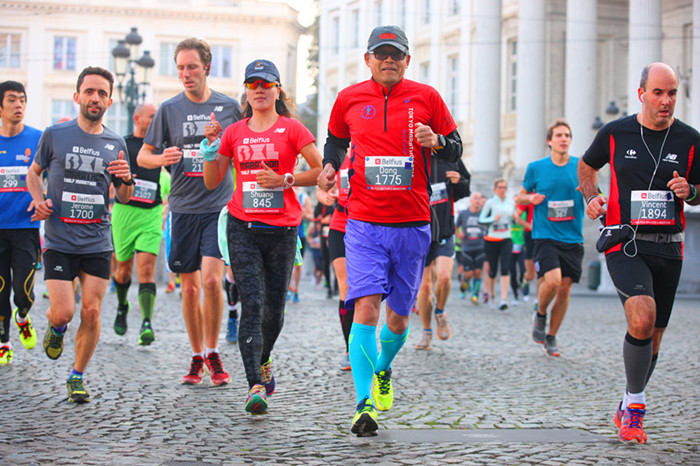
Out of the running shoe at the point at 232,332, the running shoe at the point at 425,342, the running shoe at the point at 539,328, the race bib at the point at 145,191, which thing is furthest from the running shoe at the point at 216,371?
the running shoe at the point at 539,328

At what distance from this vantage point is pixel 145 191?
10094 millimetres

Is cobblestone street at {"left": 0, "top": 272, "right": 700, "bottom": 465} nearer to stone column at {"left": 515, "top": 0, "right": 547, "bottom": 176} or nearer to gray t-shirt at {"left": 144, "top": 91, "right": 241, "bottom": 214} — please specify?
gray t-shirt at {"left": 144, "top": 91, "right": 241, "bottom": 214}

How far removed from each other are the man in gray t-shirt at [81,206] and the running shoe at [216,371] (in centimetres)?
92

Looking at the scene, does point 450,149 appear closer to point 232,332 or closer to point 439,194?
point 439,194

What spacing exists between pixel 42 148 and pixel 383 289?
2.75 meters

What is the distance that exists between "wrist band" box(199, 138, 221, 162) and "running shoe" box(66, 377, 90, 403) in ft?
5.35

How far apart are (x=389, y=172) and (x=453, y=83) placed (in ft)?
126

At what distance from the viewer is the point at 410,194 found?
18.8 ft

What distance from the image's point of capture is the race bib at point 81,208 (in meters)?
6.69

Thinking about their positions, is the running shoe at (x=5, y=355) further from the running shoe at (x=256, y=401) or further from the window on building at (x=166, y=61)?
the window on building at (x=166, y=61)

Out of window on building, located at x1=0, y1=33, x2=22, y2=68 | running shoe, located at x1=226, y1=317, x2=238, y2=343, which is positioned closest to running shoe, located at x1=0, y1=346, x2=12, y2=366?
running shoe, located at x1=226, y1=317, x2=238, y2=343

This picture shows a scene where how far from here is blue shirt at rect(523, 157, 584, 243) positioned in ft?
32.3

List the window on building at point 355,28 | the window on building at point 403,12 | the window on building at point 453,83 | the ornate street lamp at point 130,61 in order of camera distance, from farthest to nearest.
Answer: the window on building at point 355,28 < the window on building at point 403,12 < the window on building at point 453,83 < the ornate street lamp at point 130,61

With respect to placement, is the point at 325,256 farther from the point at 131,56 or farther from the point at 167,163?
the point at 167,163
